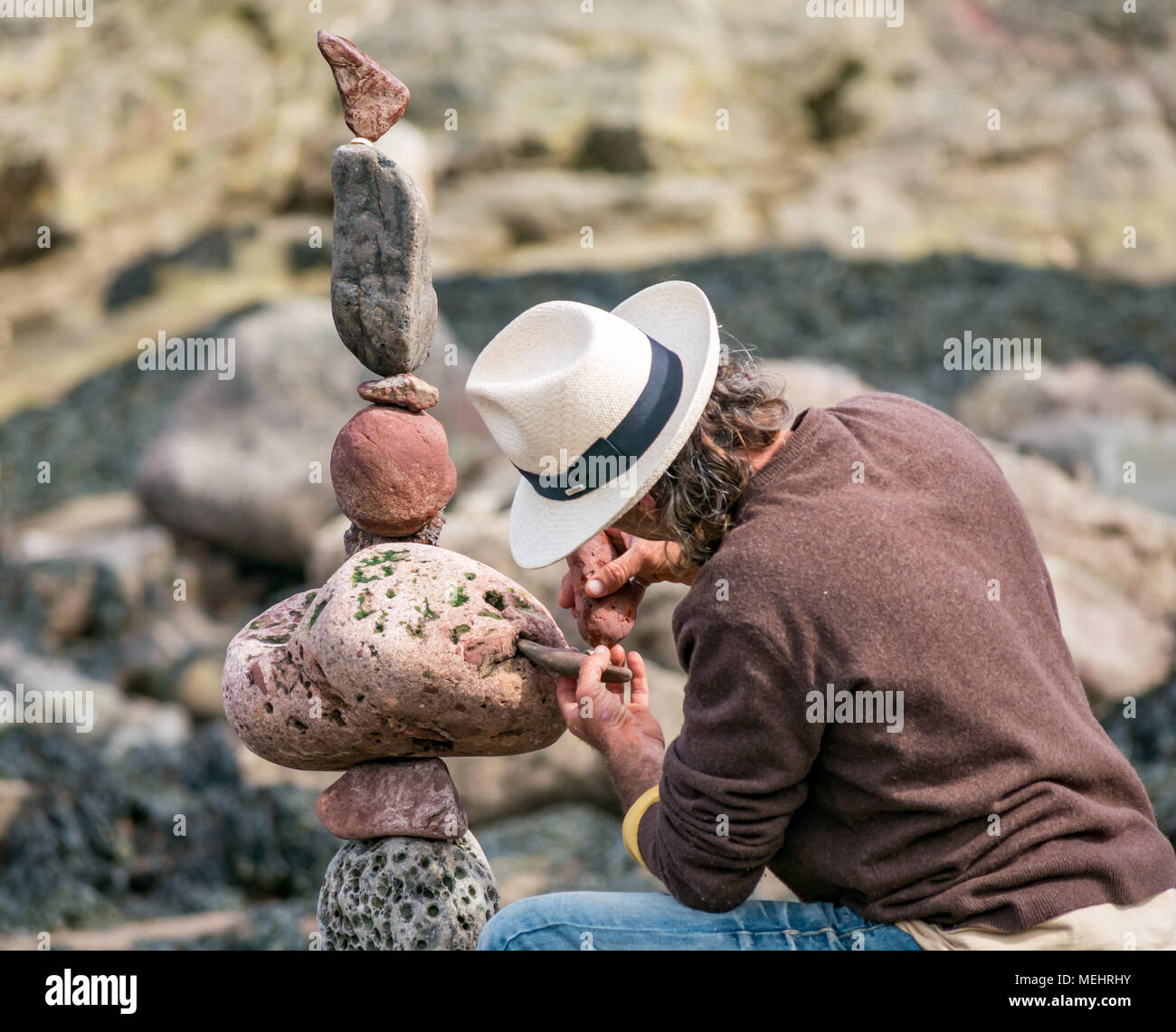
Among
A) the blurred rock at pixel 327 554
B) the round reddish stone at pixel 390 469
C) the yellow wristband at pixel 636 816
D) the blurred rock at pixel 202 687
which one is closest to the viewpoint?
the yellow wristband at pixel 636 816

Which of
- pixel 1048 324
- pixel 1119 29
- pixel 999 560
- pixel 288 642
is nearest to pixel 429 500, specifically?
pixel 288 642

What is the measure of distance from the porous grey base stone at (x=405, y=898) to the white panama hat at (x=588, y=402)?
902mm

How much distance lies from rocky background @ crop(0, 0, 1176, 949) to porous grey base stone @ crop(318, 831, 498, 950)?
231cm

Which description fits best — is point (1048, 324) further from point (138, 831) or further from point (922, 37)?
point (138, 831)

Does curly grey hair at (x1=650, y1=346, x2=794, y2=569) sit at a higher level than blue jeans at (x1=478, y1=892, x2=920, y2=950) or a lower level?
higher

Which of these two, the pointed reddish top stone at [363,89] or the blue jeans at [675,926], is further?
the pointed reddish top stone at [363,89]

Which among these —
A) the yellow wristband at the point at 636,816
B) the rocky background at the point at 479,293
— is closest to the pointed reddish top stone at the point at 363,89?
the yellow wristband at the point at 636,816

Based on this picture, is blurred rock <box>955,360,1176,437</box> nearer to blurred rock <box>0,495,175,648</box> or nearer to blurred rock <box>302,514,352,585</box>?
blurred rock <box>302,514,352,585</box>

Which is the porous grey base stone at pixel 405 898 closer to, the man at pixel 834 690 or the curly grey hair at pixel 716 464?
the man at pixel 834 690

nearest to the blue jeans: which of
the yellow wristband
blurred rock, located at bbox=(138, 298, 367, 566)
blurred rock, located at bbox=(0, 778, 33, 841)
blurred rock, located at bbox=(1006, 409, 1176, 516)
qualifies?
the yellow wristband

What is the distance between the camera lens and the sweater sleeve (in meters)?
2.41

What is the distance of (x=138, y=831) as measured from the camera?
6.62m

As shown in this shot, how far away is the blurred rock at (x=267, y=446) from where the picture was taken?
9000mm

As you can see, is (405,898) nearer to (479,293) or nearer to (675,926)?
(675,926)
